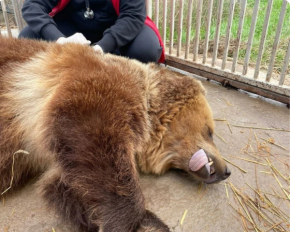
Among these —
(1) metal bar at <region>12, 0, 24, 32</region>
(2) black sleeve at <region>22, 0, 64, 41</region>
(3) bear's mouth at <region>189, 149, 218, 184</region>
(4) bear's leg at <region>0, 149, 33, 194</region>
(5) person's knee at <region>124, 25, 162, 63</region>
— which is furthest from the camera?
(1) metal bar at <region>12, 0, 24, 32</region>

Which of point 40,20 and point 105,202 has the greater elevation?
point 40,20

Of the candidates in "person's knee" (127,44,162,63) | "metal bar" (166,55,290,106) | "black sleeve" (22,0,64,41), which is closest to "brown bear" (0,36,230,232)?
"black sleeve" (22,0,64,41)

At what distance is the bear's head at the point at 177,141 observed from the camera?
7.58ft

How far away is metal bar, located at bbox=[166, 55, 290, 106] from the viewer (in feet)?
12.4

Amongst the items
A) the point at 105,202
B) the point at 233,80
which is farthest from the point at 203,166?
the point at 233,80

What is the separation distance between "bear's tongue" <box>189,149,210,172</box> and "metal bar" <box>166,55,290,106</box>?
2.07m

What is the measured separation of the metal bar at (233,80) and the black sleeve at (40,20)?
2331 mm

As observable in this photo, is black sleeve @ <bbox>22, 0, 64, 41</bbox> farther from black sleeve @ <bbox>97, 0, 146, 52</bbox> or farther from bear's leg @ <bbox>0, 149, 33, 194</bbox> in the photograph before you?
bear's leg @ <bbox>0, 149, 33, 194</bbox>

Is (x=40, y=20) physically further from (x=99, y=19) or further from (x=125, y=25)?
(x=125, y=25)

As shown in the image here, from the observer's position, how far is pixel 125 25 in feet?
11.3

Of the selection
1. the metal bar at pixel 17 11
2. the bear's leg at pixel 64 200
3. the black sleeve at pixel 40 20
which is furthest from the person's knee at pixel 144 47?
the metal bar at pixel 17 11

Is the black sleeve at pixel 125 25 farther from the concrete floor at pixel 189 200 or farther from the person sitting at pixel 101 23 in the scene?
the concrete floor at pixel 189 200

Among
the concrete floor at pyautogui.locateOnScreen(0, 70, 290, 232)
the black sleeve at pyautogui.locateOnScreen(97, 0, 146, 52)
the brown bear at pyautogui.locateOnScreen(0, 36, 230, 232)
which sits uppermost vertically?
the black sleeve at pyautogui.locateOnScreen(97, 0, 146, 52)

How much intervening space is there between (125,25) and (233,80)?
1.88 metres
